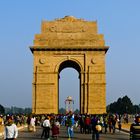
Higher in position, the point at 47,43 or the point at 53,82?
the point at 47,43

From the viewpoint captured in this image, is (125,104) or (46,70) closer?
(46,70)

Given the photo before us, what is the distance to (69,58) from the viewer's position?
50062 mm

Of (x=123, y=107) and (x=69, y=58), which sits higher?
(x=69, y=58)

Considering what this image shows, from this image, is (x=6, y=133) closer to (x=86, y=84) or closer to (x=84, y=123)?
(x=84, y=123)

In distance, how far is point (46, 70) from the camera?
5012 centimetres

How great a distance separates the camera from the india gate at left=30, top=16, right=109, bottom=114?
49.3m

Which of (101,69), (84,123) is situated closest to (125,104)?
(101,69)

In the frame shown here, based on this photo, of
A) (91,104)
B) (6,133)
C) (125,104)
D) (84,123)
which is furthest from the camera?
(125,104)

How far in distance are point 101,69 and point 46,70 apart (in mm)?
6040

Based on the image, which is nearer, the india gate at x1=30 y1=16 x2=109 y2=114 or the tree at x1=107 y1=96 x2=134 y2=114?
the india gate at x1=30 y1=16 x2=109 y2=114

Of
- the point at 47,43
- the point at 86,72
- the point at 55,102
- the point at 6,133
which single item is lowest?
the point at 6,133

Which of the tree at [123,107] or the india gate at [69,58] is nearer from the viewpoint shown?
the india gate at [69,58]

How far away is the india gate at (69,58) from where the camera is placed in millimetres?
49312

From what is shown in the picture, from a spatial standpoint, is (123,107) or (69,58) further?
(123,107)
